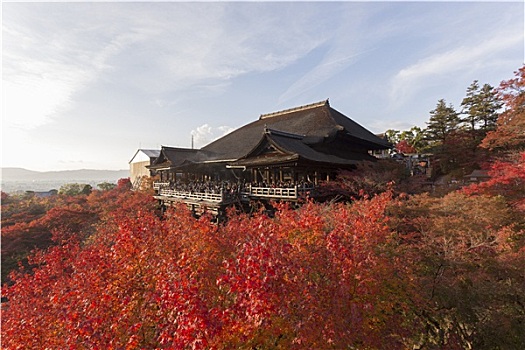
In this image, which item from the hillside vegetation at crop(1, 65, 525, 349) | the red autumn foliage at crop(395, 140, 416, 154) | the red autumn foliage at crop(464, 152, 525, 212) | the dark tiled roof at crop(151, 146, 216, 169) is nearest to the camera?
the hillside vegetation at crop(1, 65, 525, 349)

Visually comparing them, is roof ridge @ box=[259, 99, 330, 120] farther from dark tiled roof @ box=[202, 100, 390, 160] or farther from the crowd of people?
the crowd of people

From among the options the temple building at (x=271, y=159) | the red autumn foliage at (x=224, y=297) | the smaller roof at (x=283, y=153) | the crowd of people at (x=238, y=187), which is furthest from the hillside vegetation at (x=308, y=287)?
the temple building at (x=271, y=159)

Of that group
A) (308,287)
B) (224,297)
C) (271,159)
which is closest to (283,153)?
(271,159)

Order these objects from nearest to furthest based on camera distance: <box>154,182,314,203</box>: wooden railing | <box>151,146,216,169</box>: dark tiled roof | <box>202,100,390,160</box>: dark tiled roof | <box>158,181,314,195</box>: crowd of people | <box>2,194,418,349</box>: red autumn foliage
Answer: <box>2,194,418,349</box>: red autumn foliage < <box>154,182,314,203</box>: wooden railing < <box>158,181,314,195</box>: crowd of people < <box>202,100,390,160</box>: dark tiled roof < <box>151,146,216,169</box>: dark tiled roof

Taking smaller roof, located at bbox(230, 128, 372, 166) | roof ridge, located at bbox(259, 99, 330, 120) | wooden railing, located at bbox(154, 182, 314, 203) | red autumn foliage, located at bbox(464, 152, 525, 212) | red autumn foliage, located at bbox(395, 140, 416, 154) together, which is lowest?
wooden railing, located at bbox(154, 182, 314, 203)

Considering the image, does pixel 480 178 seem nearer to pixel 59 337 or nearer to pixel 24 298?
pixel 59 337

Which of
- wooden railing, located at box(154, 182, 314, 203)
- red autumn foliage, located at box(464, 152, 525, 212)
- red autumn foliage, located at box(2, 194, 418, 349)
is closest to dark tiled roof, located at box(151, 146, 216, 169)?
wooden railing, located at box(154, 182, 314, 203)

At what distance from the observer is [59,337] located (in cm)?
558

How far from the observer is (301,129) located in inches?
945

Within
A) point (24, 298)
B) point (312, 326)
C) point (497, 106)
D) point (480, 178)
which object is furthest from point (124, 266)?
point (497, 106)

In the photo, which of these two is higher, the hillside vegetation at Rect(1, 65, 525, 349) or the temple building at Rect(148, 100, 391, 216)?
the temple building at Rect(148, 100, 391, 216)

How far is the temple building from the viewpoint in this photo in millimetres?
16500

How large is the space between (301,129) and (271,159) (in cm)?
832

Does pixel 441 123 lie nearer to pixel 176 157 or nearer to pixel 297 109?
pixel 297 109
